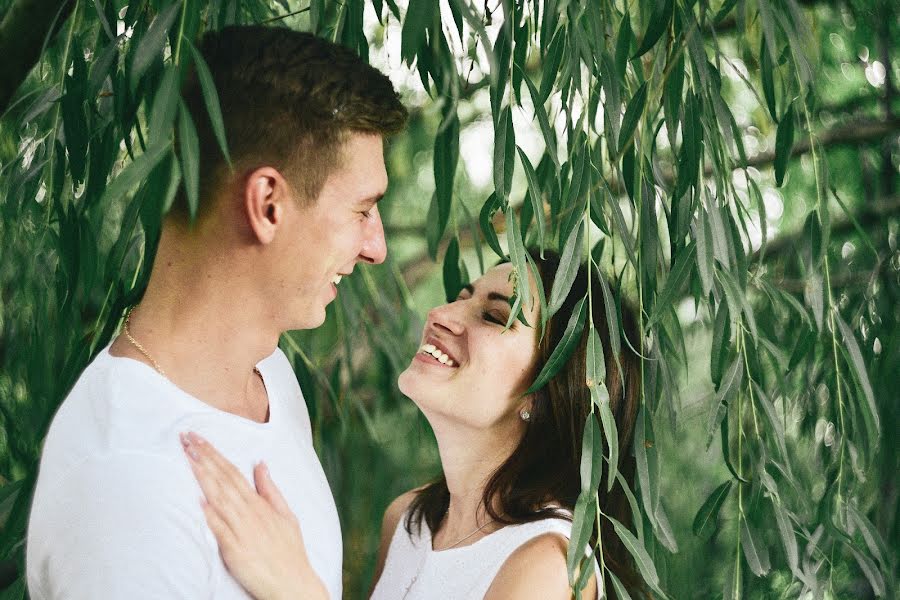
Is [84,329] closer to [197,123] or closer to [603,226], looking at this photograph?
[197,123]

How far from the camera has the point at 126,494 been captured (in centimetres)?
92

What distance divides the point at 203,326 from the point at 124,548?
0.72 feet

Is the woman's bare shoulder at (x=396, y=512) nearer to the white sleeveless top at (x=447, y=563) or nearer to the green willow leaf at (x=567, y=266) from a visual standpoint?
the white sleeveless top at (x=447, y=563)

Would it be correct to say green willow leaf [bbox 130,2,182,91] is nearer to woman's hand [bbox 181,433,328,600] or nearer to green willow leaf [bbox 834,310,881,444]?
woman's hand [bbox 181,433,328,600]

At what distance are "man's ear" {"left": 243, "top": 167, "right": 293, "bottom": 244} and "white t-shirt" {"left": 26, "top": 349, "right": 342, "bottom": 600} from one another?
15 cm

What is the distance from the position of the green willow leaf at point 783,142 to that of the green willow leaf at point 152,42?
0.64m

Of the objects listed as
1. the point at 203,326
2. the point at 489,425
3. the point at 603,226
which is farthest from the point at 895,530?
the point at 203,326

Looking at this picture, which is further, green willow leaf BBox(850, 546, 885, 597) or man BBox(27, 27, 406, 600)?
green willow leaf BBox(850, 546, 885, 597)

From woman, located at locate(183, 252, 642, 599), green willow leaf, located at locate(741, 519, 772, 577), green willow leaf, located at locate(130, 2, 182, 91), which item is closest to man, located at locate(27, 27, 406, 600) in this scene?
green willow leaf, located at locate(130, 2, 182, 91)

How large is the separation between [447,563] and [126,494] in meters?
0.67

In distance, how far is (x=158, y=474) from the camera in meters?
0.95

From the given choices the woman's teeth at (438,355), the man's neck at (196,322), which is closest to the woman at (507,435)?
the woman's teeth at (438,355)

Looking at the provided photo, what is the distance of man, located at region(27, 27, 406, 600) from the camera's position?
947mm

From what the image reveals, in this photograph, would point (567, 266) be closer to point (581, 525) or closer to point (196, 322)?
point (581, 525)
